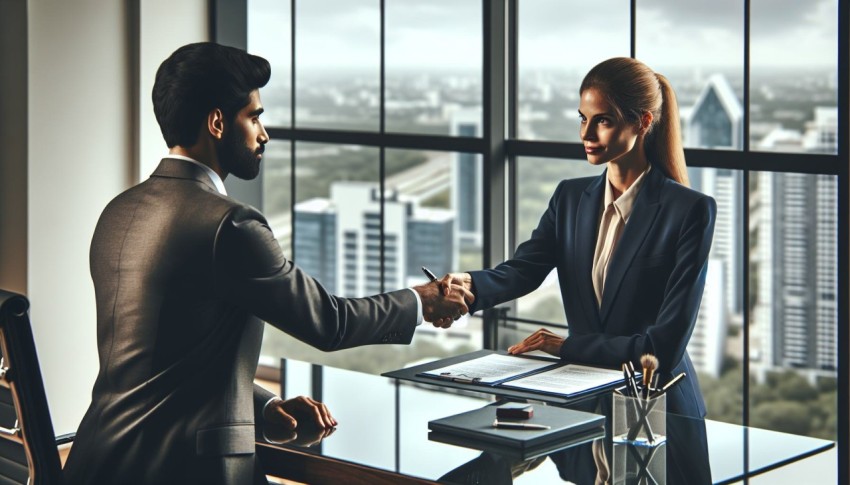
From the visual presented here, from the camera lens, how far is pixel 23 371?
2230 millimetres

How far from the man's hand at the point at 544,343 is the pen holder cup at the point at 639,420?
616 mm

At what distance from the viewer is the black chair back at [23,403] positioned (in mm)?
2201

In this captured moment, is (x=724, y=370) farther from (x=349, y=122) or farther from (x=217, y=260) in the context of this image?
(x=217, y=260)

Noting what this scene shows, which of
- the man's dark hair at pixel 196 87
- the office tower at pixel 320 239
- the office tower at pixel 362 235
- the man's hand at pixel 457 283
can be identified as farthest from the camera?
the office tower at pixel 362 235

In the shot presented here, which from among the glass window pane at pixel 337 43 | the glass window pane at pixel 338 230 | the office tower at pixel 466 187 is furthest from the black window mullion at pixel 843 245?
the office tower at pixel 466 187

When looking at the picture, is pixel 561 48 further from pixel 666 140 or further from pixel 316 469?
pixel 316 469

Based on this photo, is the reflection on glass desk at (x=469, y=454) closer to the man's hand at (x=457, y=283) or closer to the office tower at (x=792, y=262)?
the man's hand at (x=457, y=283)

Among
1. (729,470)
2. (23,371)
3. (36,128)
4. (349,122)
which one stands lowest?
(729,470)

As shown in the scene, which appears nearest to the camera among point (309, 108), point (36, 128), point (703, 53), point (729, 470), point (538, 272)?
point (729, 470)

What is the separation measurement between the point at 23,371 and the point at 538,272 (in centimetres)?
151

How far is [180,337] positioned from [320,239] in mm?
18028

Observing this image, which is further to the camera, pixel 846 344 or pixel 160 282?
pixel 846 344

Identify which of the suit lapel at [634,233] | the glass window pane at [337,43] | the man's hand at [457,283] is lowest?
the man's hand at [457,283]

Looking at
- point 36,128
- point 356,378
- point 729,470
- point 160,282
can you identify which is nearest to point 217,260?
point 160,282
